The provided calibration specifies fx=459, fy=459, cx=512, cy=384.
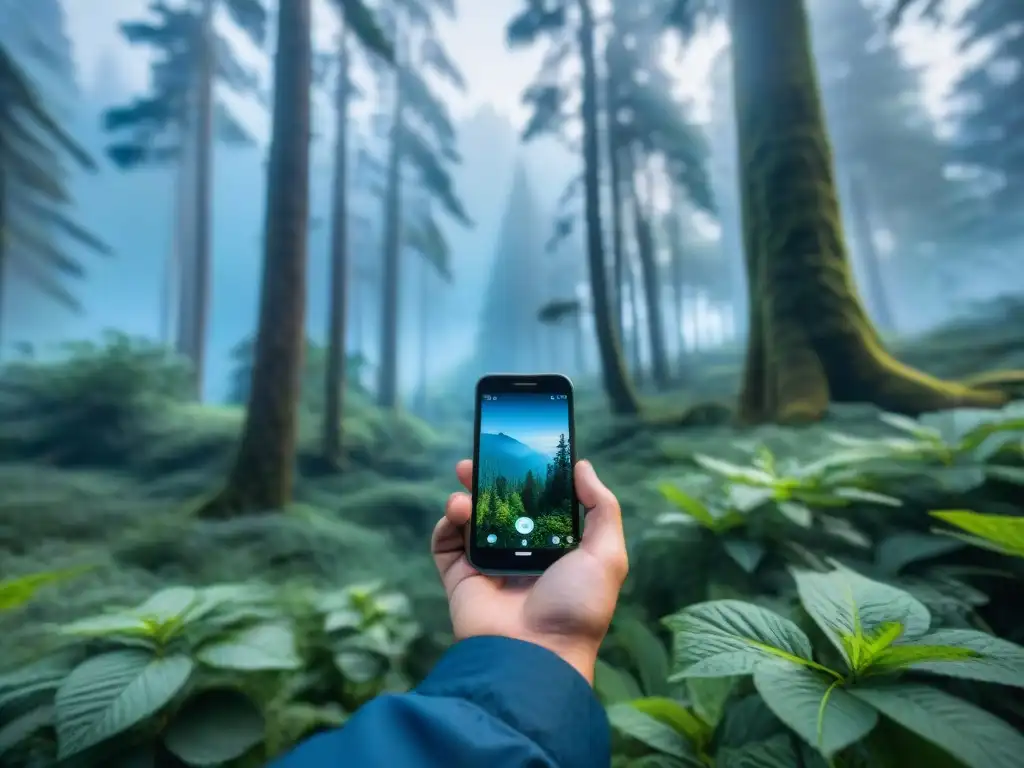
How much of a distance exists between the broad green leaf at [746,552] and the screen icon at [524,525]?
0.72 m

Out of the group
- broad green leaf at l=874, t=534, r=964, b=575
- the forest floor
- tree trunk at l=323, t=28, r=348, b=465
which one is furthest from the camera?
tree trunk at l=323, t=28, r=348, b=465

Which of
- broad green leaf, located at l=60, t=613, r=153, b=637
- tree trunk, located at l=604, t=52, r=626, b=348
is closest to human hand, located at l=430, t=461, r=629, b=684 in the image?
broad green leaf, located at l=60, t=613, r=153, b=637

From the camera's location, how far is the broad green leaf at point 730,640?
757 mm

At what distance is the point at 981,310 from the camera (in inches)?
225

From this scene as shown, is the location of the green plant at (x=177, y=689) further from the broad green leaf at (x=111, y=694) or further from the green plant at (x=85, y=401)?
the green plant at (x=85, y=401)

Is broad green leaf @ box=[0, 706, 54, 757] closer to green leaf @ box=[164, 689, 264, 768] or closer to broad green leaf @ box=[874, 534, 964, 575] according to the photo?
green leaf @ box=[164, 689, 264, 768]

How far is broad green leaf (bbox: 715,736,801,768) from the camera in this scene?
796 mm

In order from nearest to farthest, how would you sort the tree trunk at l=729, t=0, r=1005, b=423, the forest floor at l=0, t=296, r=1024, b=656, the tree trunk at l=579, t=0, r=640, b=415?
the forest floor at l=0, t=296, r=1024, b=656, the tree trunk at l=729, t=0, r=1005, b=423, the tree trunk at l=579, t=0, r=640, b=415

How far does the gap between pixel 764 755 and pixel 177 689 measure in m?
1.25

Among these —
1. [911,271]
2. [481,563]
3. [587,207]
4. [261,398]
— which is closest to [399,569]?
[261,398]

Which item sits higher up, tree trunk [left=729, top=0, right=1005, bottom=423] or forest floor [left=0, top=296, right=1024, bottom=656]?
tree trunk [left=729, top=0, right=1005, bottom=423]

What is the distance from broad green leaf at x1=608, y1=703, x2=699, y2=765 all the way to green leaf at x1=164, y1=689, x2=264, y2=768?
2.81ft

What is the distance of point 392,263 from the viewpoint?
9984 millimetres

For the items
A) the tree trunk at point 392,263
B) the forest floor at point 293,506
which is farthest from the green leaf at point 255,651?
the tree trunk at point 392,263
